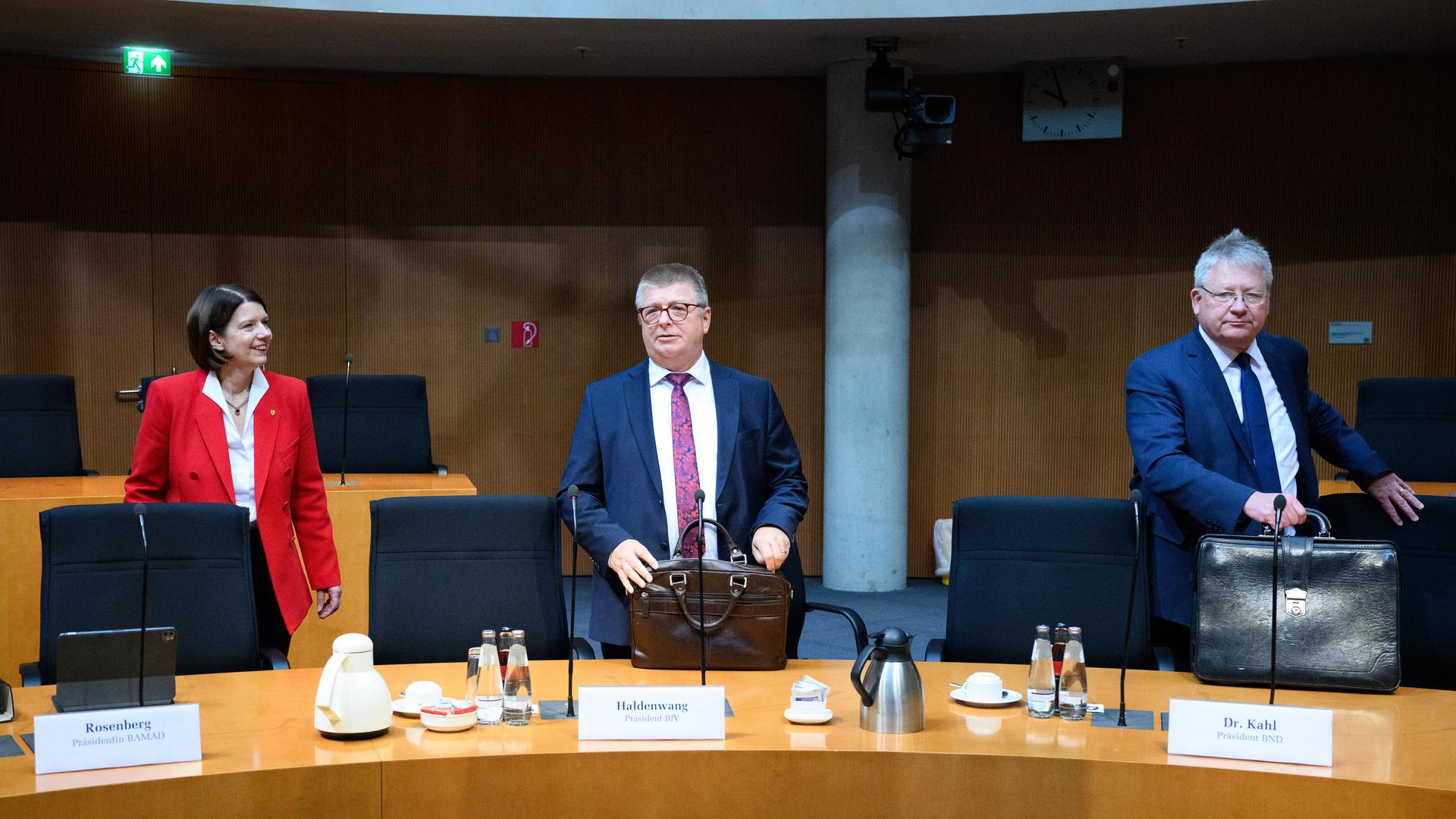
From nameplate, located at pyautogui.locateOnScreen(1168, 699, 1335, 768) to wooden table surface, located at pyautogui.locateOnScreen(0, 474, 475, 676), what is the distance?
2.92m

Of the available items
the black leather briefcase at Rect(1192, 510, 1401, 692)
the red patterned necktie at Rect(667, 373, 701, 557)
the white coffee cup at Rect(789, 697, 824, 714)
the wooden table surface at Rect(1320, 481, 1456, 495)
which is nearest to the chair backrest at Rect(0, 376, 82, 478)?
the red patterned necktie at Rect(667, 373, 701, 557)

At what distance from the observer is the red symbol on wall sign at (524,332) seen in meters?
7.49

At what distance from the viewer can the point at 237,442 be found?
11.2 ft

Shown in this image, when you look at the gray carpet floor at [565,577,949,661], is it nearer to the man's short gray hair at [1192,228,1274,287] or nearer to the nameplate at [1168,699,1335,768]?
the man's short gray hair at [1192,228,1274,287]

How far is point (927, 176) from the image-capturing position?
7.35 metres

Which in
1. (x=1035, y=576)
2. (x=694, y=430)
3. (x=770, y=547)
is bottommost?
(x=1035, y=576)

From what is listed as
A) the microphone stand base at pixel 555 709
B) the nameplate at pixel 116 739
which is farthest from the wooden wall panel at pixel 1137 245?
the nameplate at pixel 116 739

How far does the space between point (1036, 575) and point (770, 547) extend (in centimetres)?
71

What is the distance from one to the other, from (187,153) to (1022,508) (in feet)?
18.1

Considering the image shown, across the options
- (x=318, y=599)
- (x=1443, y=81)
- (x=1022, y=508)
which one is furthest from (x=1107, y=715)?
(x=1443, y=81)

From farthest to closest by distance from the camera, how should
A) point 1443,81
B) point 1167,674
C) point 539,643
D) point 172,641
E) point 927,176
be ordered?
1. point 927,176
2. point 1443,81
3. point 539,643
4. point 1167,674
5. point 172,641

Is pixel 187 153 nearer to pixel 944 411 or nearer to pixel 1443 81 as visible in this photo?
pixel 944 411

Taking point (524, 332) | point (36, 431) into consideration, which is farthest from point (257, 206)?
point (36, 431)

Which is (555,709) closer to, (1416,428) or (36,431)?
(36,431)
